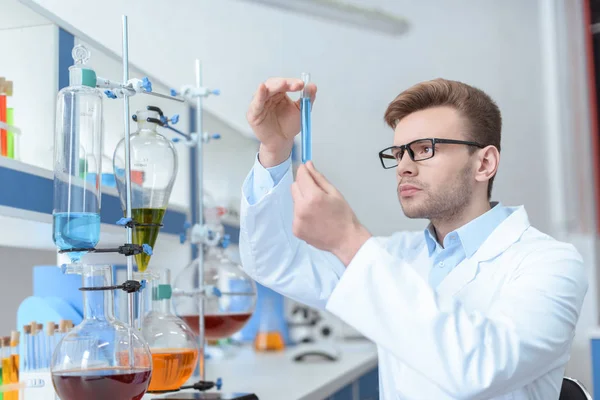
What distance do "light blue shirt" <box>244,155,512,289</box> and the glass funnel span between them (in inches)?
11.6

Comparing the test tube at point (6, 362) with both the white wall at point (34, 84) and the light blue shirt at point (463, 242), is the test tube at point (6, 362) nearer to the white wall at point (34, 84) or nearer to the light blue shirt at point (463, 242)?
the white wall at point (34, 84)

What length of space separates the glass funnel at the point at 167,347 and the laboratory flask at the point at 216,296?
0.30 metres

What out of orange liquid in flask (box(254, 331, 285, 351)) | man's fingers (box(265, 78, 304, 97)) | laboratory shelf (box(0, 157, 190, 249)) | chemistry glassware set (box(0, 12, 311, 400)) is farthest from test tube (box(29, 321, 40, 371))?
orange liquid in flask (box(254, 331, 285, 351))

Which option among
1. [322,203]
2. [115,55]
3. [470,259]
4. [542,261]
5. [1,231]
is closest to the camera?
[322,203]

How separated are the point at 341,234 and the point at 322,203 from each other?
0.24 feet

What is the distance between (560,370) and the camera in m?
1.39

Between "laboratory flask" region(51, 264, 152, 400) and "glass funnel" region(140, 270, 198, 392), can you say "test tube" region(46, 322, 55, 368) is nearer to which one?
"glass funnel" region(140, 270, 198, 392)

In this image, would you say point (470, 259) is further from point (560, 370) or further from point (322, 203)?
point (322, 203)

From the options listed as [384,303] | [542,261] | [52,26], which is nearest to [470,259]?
[542,261]

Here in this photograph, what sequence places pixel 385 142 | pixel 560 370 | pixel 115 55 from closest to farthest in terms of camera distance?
pixel 560 370 < pixel 115 55 < pixel 385 142

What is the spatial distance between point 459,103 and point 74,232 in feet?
2.94

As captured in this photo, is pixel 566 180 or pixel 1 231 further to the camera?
pixel 566 180

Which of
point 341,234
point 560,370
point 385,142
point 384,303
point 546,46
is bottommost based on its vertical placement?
point 560,370

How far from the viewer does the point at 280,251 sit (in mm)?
1562
